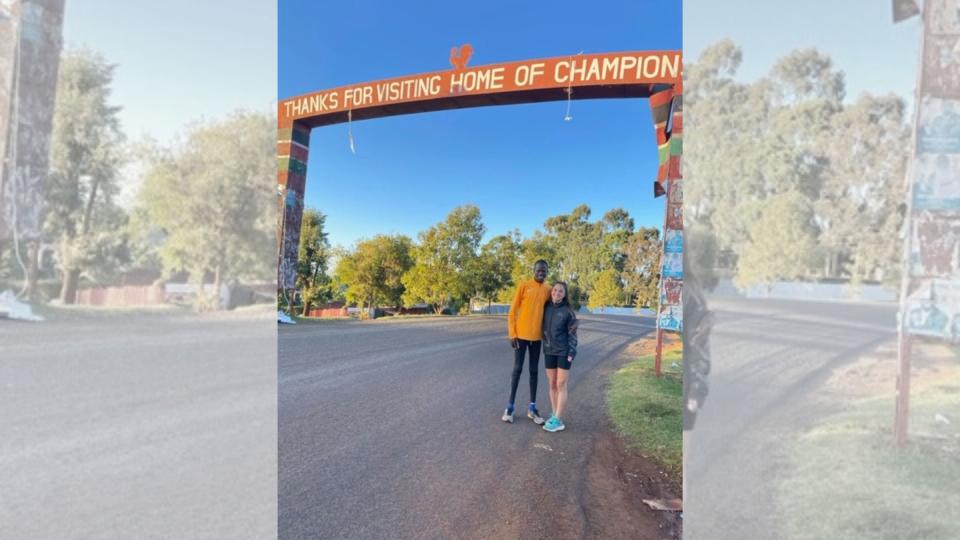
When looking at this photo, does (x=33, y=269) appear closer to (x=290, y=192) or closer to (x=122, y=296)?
(x=122, y=296)

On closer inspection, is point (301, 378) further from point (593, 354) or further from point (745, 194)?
point (745, 194)

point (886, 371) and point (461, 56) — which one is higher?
point (461, 56)

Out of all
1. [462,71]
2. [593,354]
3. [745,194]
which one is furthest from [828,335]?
[462,71]

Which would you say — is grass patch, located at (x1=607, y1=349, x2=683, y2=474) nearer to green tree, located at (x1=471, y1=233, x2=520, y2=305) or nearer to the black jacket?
the black jacket

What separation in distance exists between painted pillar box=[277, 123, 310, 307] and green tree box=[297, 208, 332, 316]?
31mm

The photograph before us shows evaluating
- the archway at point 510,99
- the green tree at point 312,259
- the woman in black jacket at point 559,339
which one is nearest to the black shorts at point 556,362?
the woman in black jacket at point 559,339

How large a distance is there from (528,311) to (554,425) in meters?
0.55

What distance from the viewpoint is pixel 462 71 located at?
204 cm

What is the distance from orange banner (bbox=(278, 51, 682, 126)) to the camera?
1.86 meters

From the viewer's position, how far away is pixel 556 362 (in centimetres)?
230

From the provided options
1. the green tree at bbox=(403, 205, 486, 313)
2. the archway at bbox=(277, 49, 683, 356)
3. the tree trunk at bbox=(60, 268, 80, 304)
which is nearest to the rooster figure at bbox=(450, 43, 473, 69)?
the archway at bbox=(277, 49, 683, 356)

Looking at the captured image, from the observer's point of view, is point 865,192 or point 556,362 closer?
point 865,192

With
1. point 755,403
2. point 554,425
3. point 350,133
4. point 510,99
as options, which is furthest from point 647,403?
point 350,133

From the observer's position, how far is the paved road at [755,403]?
4.18 ft
